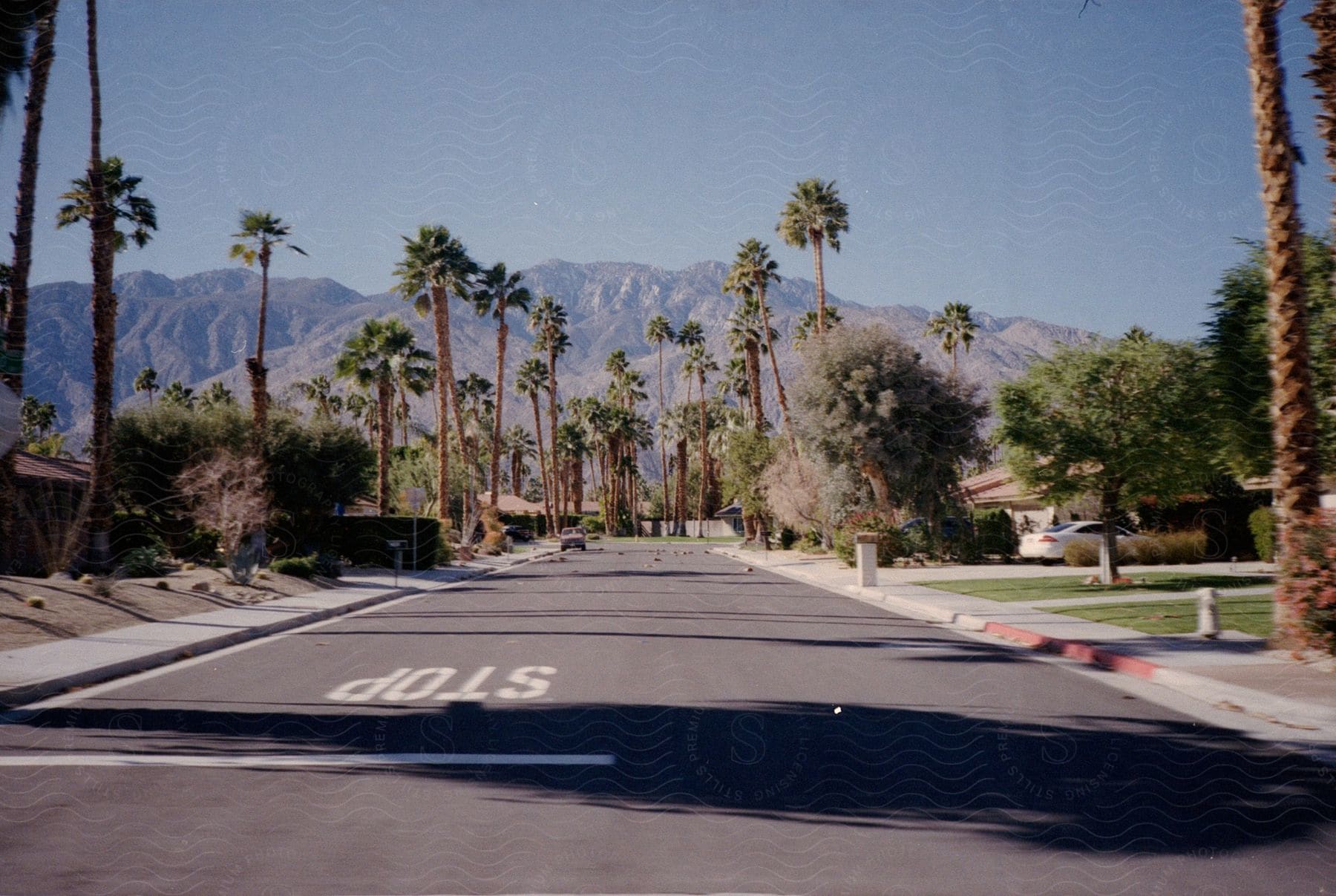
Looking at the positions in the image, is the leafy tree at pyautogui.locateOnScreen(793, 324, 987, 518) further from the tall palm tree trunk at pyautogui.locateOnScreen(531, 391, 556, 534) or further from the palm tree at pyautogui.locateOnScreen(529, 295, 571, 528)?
the palm tree at pyautogui.locateOnScreen(529, 295, 571, 528)

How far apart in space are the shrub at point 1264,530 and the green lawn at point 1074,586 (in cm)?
550

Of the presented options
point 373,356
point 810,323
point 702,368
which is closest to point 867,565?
point 373,356

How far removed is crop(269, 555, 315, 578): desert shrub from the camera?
91.0 ft

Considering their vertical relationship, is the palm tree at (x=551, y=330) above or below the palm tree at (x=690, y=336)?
below

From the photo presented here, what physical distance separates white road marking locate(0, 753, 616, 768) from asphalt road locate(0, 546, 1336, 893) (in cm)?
3

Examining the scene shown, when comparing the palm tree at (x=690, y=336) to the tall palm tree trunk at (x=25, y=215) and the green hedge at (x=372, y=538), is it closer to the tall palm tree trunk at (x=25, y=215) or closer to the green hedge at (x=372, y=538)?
the green hedge at (x=372, y=538)

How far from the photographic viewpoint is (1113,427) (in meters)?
24.0

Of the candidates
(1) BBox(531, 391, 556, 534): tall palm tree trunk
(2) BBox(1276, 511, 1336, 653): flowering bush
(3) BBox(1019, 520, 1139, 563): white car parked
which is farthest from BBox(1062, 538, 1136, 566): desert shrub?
(1) BBox(531, 391, 556, 534): tall palm tree trunk

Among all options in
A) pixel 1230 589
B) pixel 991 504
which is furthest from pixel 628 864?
pixel 991 504

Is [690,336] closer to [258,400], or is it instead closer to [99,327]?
[258,400]

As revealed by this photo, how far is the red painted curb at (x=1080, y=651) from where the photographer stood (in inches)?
489

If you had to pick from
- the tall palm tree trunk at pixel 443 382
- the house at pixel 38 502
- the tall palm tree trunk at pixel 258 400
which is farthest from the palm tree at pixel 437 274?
the house at pixel 38 502

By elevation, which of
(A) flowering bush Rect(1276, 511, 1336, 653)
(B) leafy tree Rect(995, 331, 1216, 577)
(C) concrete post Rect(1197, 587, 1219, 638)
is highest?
(B) leafy tree Rect(995, 331, 1216, 577)

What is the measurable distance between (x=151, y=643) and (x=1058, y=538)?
28.0 m
